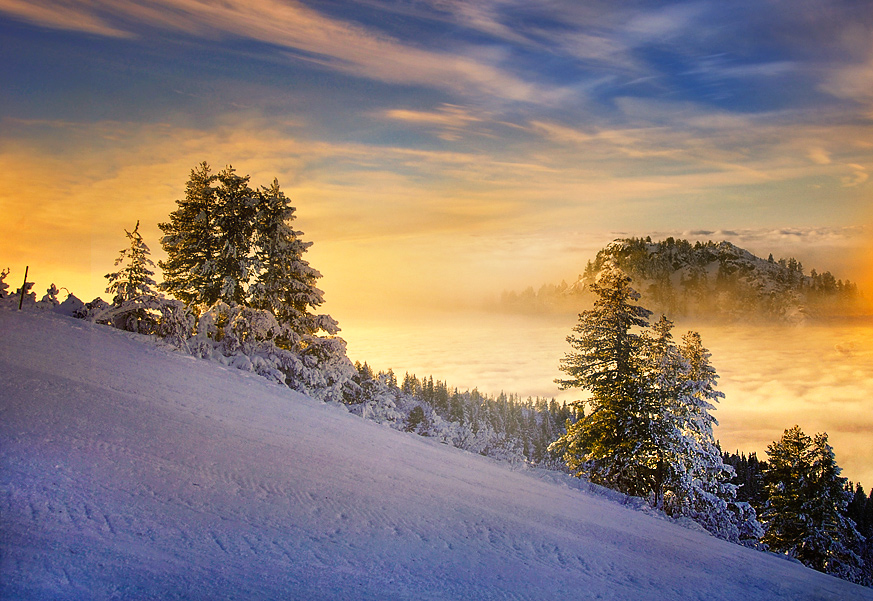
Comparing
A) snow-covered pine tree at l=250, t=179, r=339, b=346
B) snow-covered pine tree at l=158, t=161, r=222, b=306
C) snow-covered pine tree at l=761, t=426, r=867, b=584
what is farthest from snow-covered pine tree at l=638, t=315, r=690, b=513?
snow-covered pine tree at l=158, t=161, r=222, b=306

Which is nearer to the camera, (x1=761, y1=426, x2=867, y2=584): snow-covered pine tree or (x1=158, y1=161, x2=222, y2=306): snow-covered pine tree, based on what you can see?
(x1=158, y1=161, x2=222, y2=306): snow-covered pine tree

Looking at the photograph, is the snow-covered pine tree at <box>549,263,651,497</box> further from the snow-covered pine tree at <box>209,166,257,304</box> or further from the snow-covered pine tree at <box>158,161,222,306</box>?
the snow-covered pine tree at <box>158,161,222,306</box>

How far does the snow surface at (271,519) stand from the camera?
3.98 metres

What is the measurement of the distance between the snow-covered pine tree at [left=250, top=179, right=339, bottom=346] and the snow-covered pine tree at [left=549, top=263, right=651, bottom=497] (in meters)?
A: 11.6

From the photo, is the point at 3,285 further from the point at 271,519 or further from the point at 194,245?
the point at 271,519

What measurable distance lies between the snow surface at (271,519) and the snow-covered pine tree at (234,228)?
13764mm

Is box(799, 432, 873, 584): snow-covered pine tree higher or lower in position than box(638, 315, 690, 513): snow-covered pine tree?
lower

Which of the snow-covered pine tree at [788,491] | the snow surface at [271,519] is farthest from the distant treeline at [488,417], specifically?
the snow surface at [271,519]

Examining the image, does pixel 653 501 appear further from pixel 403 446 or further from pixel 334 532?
pixel 334 532

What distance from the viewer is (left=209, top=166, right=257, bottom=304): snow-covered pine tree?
2389 cm

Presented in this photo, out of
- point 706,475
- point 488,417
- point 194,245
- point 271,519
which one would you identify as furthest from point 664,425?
point 488,417

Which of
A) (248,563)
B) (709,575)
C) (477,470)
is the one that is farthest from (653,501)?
(248,563)

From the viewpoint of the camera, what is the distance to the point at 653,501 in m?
18.3

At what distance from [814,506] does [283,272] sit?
33.0m
